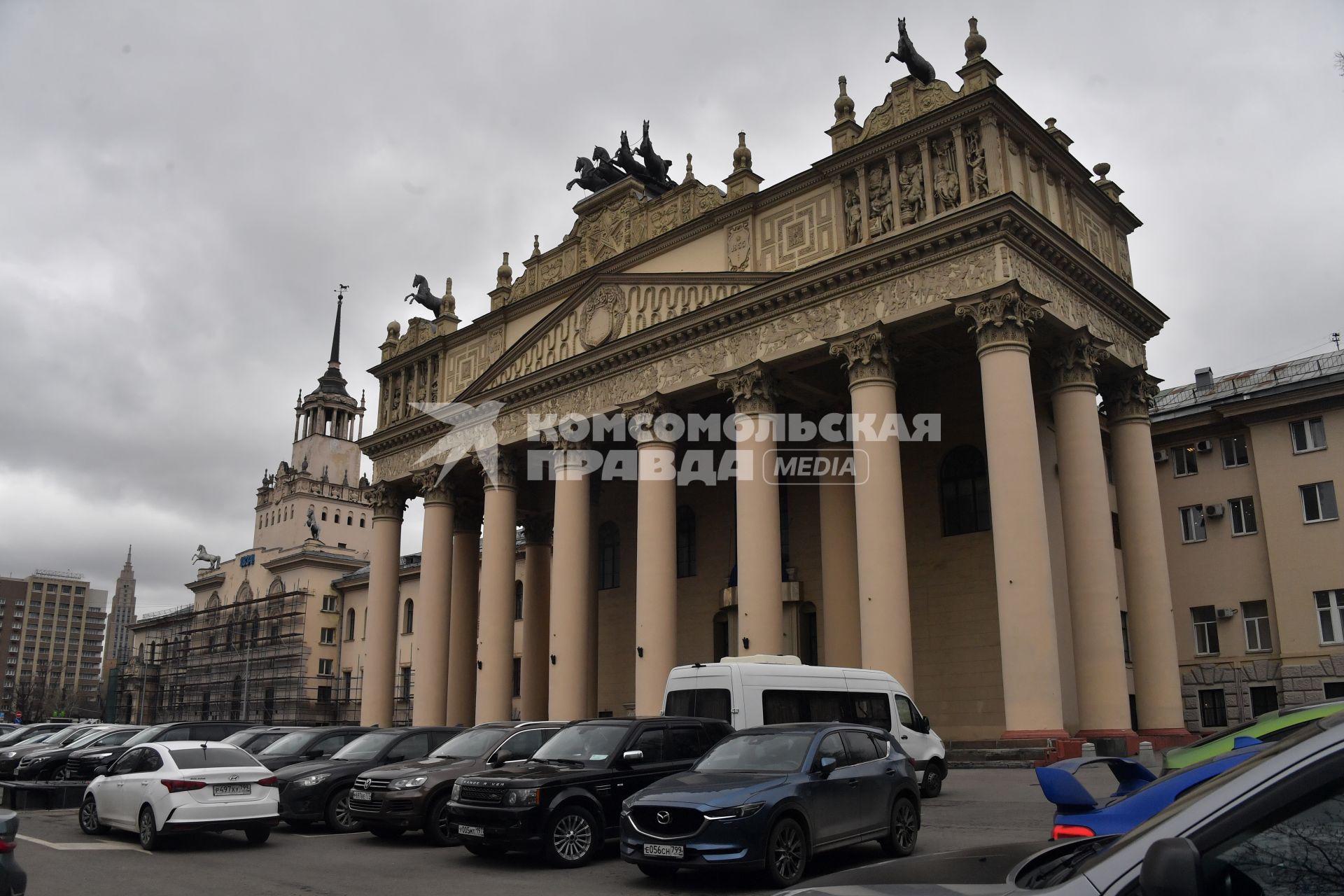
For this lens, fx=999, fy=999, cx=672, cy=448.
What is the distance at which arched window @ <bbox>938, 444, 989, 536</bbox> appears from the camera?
93.6ft

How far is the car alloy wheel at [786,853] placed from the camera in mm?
9500

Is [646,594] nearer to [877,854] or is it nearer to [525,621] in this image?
[525,621]

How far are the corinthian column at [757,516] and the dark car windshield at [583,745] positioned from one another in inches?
452

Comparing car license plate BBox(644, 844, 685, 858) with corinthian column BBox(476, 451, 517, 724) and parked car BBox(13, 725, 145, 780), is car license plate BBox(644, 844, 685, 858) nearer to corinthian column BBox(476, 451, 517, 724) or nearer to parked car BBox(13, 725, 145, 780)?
parked car BBox(13, 725, 145, 780)

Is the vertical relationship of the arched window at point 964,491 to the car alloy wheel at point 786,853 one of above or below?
above

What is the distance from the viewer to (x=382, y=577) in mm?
38906

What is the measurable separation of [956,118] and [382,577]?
26.8 m

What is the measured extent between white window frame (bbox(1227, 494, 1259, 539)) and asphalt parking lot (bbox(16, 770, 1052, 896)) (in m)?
21.4

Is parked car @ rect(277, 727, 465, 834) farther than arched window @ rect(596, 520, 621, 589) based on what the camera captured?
No

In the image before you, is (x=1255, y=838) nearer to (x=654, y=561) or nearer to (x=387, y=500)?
(x=654, y=561)

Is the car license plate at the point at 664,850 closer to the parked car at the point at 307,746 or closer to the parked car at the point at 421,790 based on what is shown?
the parked car at the point at 421,790

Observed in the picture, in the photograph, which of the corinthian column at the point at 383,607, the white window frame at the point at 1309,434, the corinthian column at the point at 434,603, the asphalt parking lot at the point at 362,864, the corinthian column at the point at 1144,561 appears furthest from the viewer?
the corinthian column at the point at 383,607

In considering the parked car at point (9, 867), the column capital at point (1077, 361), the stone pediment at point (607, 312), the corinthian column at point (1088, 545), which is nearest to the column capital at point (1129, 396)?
the corinthian column at point (1088, 545)

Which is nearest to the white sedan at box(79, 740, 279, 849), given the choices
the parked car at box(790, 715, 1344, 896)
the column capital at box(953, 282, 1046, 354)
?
the parked car at box(790, 715, 1344, 896)
